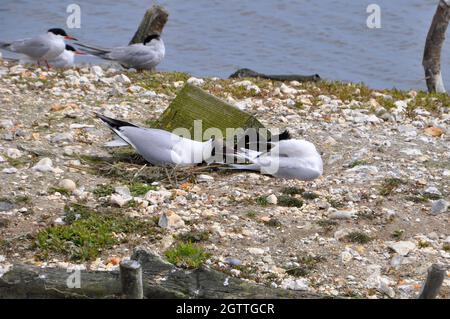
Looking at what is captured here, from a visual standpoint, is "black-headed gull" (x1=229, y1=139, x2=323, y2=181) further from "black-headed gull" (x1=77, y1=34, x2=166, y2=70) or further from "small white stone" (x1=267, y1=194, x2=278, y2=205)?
"black-headed gull" (x1=77, y1=34, x2=166, y2=70)

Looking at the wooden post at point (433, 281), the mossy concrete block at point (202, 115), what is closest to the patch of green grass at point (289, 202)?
the mossy concrete block at point (202, 115)

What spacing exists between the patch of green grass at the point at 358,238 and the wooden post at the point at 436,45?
522 centimetres

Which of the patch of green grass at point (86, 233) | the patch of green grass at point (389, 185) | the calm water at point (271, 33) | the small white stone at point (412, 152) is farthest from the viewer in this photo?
the calm water at point (271, 33)

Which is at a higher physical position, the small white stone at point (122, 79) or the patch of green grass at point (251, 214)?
the small white stone at point (122, 79)

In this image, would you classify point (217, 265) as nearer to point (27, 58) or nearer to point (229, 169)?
point (229, 169)

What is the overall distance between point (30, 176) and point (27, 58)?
4.58 metres

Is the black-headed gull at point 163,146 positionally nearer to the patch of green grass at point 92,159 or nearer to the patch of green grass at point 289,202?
the patch of green grass at point 92,159

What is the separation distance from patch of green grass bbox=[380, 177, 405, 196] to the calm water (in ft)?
26.9

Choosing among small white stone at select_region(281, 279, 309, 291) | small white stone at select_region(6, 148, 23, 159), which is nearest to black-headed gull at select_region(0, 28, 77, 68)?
small white stone at select_region(6, 148, 23, 159)

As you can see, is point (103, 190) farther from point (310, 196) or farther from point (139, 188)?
point (310, 196)

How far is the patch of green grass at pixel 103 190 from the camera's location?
20.7 ft

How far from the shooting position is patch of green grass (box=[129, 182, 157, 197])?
636 cm

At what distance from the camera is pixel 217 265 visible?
5.39 m
